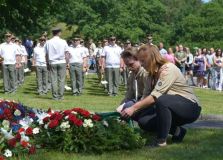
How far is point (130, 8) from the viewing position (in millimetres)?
66562

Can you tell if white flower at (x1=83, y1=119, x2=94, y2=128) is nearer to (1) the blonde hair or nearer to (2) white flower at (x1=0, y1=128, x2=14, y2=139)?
(2) white flower at (x1=0, y1=128, x2=14, y2=139)

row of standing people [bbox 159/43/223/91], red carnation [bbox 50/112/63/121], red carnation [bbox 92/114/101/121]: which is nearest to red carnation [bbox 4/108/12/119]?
red carnation [bbox 50/112/63/121]

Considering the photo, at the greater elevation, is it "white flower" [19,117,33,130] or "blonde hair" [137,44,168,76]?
Answer: "blonde hair" [137,44,168,76]

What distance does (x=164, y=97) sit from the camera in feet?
24.8

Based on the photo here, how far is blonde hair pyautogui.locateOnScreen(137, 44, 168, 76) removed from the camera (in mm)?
7566

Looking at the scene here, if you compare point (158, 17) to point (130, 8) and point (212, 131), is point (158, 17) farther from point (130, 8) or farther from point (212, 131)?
point (212, 131)

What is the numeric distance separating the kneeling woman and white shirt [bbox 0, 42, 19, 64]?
41.7ft

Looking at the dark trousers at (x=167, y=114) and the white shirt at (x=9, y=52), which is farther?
the white shirt at (x=9, y=52)

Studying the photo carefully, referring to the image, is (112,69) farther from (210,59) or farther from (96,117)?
(96,117)

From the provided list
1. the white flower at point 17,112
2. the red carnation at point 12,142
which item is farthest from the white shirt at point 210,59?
the red carnation at point 12,142

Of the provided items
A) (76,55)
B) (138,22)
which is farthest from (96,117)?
(138,22)

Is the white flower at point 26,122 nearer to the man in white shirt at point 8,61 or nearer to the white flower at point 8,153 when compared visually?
the white flower at point 8,153

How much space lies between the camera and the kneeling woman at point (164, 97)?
748 cm

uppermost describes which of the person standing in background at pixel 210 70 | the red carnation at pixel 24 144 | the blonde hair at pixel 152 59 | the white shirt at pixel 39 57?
the blonde hair at pixel 152 59
